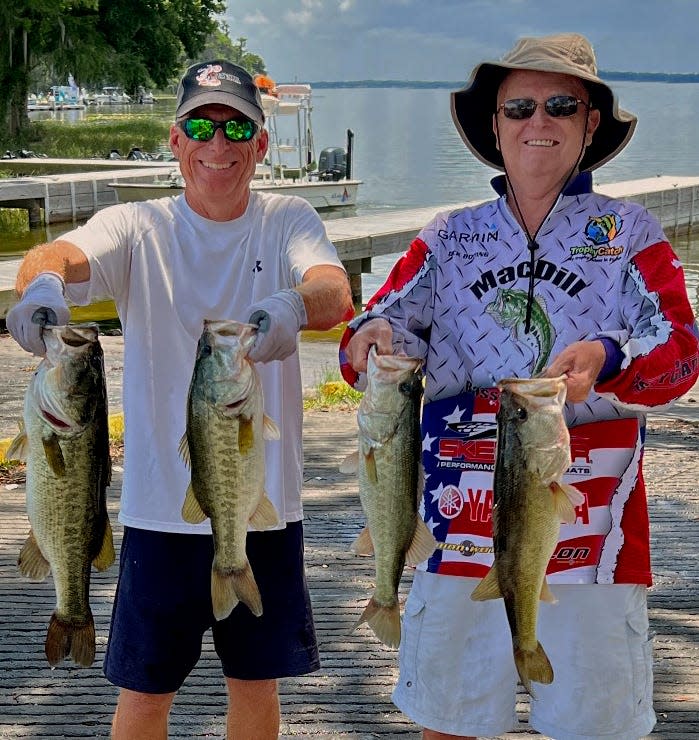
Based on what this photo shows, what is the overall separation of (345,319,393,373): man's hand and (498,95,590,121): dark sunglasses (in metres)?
0.76

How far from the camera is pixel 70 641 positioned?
3.22 meters

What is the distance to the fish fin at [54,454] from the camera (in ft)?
9.77

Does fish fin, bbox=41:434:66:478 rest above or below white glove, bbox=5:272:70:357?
below

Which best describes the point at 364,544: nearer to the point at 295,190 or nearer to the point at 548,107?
the point at 548,107

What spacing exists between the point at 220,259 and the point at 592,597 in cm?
158

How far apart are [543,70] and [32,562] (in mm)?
2115

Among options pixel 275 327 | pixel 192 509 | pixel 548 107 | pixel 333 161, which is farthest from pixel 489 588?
pixel 333 161

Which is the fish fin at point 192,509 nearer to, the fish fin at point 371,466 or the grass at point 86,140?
the fish fin at point 371,466

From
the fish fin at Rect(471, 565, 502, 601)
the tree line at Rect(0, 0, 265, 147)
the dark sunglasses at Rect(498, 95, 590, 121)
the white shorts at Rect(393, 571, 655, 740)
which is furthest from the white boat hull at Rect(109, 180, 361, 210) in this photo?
the fish fin at Rect(471, 565, 502, 601)

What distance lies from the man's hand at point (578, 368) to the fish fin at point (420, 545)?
23.2 inches

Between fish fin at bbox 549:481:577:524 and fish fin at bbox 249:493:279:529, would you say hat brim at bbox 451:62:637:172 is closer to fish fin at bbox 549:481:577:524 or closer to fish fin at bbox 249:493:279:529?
fish fin at bbox 549:481:577:524

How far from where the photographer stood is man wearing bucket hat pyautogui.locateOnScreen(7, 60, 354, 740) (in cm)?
354

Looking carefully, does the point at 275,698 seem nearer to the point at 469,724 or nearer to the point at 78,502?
the point at 469,724

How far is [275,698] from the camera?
3775mm
